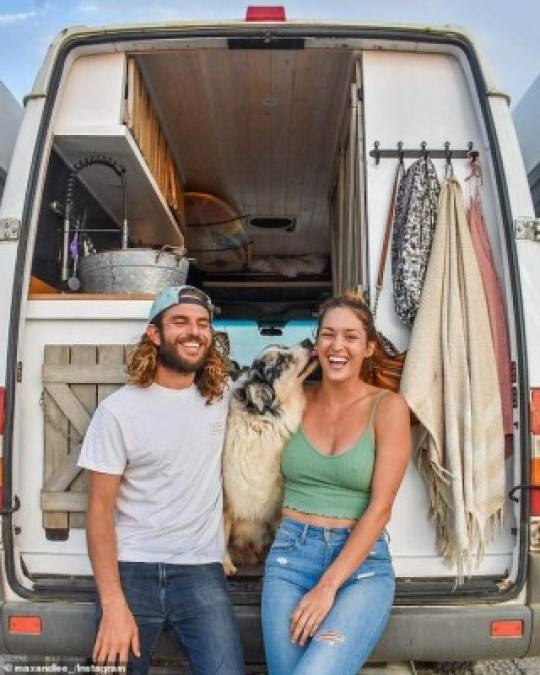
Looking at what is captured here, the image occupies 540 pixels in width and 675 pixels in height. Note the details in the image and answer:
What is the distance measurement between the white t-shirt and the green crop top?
0.30 m

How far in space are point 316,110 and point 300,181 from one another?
114cm

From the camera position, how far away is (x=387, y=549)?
234 centimetres

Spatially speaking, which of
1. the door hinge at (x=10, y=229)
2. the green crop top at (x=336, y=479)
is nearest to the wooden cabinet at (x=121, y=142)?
the door hinge at (x=10, y=229)

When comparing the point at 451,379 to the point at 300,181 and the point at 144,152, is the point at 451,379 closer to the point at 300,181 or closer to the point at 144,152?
the point at 144,152

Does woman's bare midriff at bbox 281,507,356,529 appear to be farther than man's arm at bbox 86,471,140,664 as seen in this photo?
Yes

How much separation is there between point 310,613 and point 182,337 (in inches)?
36.9

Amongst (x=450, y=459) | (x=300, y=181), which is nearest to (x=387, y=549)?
(x=450, y=459)

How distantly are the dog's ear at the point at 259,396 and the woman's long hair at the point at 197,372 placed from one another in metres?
0.09

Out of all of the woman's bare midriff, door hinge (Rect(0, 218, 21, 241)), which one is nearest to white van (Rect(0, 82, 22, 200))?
door hinge (Rect(0, 218, 21, 241))

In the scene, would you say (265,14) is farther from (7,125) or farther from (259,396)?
(7,125)

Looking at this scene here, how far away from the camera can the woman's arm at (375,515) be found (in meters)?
2.11

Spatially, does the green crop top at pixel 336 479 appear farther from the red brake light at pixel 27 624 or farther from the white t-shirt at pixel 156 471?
the red brake light at pixel 27 624

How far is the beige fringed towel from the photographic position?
2.41 m

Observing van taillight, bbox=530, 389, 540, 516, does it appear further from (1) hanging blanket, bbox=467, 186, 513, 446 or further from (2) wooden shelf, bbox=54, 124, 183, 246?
(2) wooden shelf, bbox=54, 124, 183, 246
